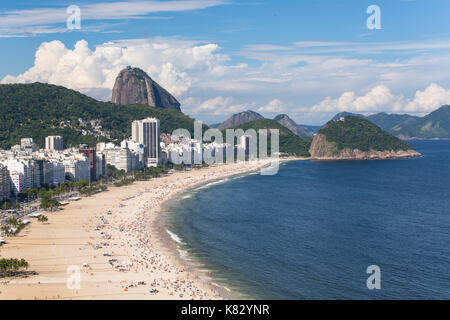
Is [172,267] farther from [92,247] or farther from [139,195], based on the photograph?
[139,195]

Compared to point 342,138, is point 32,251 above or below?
below

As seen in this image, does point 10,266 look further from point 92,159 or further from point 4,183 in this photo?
point 92,159

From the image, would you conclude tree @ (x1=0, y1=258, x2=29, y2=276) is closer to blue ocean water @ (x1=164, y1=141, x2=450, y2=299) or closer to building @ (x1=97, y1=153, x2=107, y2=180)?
blue ocean water @ (x1=164, y1=141, x2=450, y2=299)

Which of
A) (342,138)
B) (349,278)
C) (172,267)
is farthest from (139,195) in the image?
(342,138)

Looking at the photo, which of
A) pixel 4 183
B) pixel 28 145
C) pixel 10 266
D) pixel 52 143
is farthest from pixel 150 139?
pixel 10 266

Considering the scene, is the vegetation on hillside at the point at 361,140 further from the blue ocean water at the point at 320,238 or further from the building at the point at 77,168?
the building at the point at 77,168
